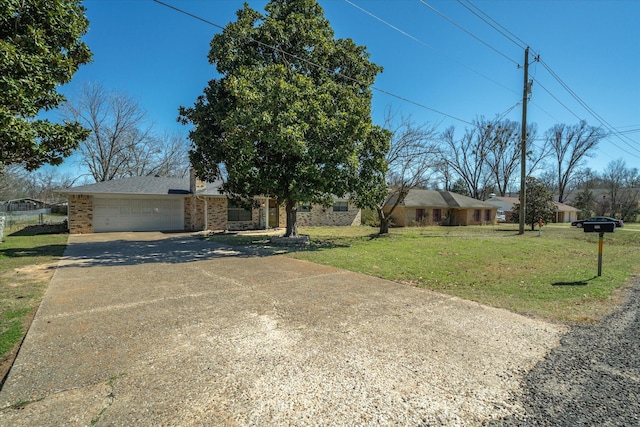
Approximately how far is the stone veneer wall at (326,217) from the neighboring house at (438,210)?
14.7ft

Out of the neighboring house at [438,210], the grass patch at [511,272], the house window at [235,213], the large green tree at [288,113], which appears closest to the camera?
the grass patch at [511,272]

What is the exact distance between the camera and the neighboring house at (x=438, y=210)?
30.0 metres

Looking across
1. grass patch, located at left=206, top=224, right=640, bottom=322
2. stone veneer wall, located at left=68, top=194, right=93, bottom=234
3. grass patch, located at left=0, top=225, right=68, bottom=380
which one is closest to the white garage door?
stone veneer wall, located at left=68, top=194, right=93, bottom=234

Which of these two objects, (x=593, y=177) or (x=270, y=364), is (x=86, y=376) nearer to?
(x=270, y=364)

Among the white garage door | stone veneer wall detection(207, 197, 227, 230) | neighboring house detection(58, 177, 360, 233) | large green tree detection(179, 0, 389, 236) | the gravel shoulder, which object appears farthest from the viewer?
stone veneer wall detection(207, 197, 227, 230)

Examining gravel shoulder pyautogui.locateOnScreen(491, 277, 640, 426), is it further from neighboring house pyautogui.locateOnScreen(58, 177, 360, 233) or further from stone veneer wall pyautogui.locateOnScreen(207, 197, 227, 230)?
stone veneer wall pyautogui.locateOnScreen(207, 197, 227, 230)

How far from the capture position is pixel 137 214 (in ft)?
65.2

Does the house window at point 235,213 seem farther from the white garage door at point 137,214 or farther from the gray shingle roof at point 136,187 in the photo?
the white garage door at point 137,214

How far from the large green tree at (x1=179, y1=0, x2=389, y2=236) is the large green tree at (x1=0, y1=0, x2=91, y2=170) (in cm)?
396

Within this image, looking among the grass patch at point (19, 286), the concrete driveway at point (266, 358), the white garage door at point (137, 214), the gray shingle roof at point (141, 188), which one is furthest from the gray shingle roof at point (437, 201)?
the concrete driveway at point (266, 358)

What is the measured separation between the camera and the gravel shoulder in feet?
8.13

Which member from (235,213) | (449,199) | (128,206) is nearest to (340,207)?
(235,213)

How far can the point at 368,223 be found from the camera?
28688 mm

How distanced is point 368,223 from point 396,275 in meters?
21.1
